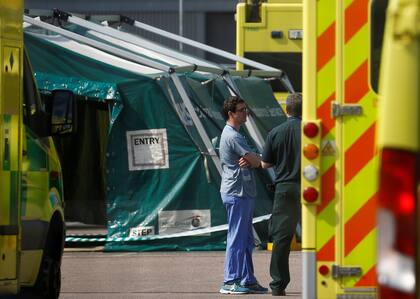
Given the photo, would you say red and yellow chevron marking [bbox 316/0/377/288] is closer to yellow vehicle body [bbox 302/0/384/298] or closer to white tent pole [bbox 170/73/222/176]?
yellow vehicle body [bbox 302/0/384/298]

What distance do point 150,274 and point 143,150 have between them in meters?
2.83

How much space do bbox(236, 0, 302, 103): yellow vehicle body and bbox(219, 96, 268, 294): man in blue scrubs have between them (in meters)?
7.43

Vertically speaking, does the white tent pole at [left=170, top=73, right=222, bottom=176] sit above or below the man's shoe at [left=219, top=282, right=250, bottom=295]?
above

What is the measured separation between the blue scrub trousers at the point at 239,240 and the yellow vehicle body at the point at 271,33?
7594mm

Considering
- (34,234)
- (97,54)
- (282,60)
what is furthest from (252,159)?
(282,60)

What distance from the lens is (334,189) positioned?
6.97 m

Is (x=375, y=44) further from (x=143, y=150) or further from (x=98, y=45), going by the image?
(x=98, y=45)

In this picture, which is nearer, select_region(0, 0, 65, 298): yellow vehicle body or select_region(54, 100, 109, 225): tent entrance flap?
select_region(0, 0, 65, 298): yellow vehicle body

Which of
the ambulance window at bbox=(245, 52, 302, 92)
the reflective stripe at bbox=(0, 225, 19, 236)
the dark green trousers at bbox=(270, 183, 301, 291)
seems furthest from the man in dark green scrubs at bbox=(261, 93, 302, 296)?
the ambulance window at bbox=(245, 52, 302, 92)

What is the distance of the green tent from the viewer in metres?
15.2

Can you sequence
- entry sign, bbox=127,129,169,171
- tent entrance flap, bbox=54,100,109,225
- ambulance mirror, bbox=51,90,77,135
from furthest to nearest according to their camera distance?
tent entrance flap, bbox=54,100,109,225 < entry sign, bbox=127,129,169,171 < ambulance mirror, bbox=51,90,77,135

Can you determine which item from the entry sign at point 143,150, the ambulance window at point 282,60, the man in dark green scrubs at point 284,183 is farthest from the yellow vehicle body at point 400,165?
the ambulance window at point 282,60

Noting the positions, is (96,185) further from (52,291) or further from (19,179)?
(19,179)

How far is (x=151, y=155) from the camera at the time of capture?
15.4 m
